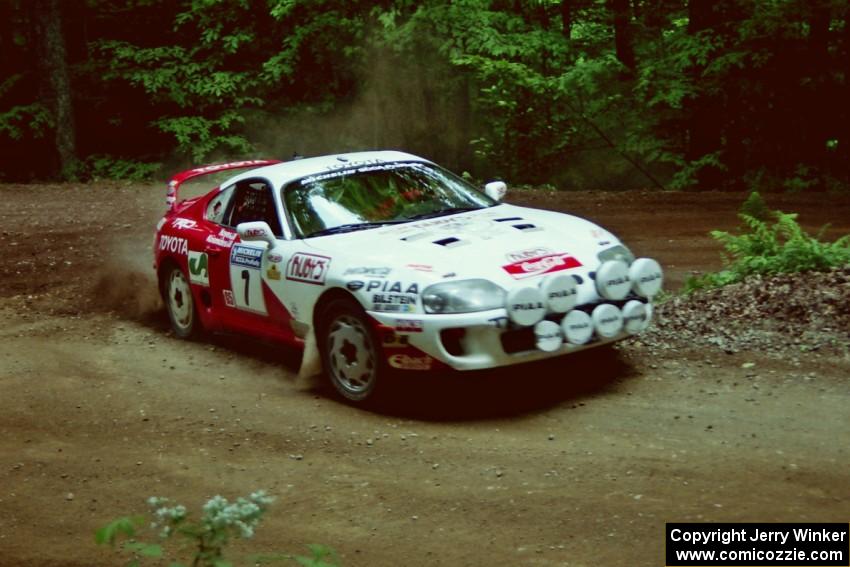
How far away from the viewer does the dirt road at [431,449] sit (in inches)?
219

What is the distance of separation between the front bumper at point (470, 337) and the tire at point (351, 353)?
1.05ft

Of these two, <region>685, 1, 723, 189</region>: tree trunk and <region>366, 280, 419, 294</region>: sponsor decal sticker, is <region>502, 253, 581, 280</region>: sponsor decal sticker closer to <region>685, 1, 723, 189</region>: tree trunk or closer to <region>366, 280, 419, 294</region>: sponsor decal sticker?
<region>366, 280, 419, 294</region>: sponsor decal sticker

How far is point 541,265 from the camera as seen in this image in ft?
25.3

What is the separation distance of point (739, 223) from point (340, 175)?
24.9ft

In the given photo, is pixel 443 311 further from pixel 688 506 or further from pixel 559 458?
pixel 688 506

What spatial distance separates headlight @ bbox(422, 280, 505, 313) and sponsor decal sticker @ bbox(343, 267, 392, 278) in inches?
14.7

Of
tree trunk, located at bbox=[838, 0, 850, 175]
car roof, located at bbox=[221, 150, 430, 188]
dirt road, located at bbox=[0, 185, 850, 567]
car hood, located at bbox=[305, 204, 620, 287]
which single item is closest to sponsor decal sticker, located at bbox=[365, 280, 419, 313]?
car hood, located at bbox=[305, 204, 620, 287]

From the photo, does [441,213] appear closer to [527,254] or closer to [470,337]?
[527,254]

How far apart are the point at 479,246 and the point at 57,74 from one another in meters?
18.1

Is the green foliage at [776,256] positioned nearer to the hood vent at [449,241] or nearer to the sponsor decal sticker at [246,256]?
the hood vent at [449,241]

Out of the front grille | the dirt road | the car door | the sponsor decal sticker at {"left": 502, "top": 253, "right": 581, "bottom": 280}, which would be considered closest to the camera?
the dirt road

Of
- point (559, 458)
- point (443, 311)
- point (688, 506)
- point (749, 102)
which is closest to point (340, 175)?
point (443, 311)

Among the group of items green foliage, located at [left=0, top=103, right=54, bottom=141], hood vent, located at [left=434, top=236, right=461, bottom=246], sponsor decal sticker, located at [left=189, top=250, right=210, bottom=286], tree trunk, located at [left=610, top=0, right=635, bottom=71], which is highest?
tree trunk, located at [left=610, top=0, right=635, bottom=71]

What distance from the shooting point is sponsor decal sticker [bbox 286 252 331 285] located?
8.12m
